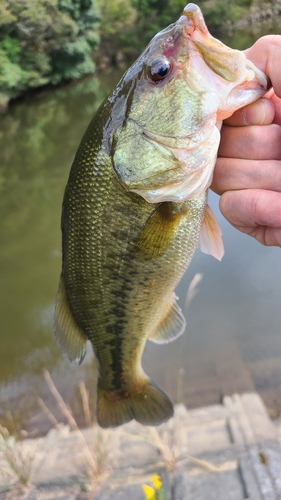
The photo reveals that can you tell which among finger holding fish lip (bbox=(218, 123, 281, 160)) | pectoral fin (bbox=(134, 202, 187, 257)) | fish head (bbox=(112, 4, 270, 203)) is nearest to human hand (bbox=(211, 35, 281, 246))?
finger holding fish lip (bbox=(218, 123, 281, 160))

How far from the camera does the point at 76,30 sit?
21.2m

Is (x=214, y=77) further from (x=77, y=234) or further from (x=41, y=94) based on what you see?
(x=41, y=94)

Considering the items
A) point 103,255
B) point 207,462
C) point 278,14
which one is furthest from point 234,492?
point 278,14

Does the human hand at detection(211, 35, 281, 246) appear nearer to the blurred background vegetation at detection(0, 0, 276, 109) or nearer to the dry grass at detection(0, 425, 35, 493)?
the dry grass at detection(0, 425, 35, 493)

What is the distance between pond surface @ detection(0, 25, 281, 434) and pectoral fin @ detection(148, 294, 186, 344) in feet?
4.92

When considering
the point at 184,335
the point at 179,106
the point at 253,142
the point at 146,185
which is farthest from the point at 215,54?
the point at 184,335

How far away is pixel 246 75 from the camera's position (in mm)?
1085

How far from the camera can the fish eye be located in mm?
1202

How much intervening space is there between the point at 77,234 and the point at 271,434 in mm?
1942

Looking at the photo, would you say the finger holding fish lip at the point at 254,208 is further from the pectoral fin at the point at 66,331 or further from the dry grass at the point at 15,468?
the dry grass at the point at 15,468

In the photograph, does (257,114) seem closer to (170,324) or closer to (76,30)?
(170,324)

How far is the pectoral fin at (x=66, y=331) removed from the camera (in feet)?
5.35

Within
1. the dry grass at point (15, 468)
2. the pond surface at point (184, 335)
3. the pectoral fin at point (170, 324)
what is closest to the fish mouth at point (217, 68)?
the pectoral fin at point (170, 324)

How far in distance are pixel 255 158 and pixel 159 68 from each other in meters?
0.47
